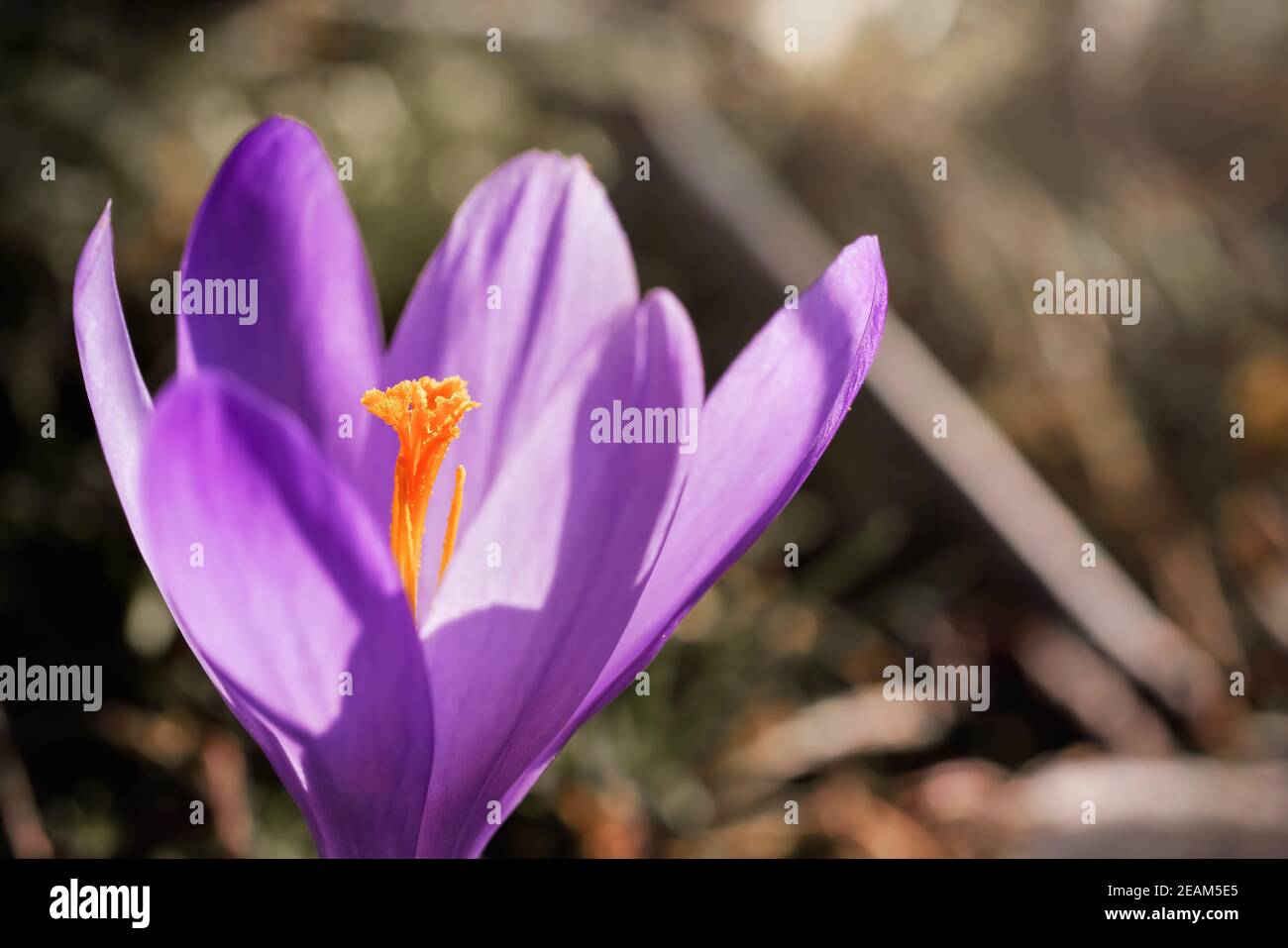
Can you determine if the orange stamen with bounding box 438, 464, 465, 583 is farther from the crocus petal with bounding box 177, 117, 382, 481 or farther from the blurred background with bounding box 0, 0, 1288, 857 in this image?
the blurred background with bounding box 0, 0, 1288, 857

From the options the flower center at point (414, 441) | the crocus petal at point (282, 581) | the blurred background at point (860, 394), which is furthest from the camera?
the blurred background at point (860, 394)

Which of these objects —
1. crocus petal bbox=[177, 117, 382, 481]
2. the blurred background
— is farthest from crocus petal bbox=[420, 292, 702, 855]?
the blurred background

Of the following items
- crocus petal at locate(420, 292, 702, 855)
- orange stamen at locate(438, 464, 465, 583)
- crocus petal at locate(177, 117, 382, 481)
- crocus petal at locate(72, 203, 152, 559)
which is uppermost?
A: crocus petal at locate(177, 117, 382, 481)

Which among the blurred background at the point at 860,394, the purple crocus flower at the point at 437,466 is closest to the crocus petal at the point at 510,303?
the purple crocus flower at the point at 437,466

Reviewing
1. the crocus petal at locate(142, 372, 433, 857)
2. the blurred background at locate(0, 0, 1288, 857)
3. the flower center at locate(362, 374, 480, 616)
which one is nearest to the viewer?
the crocus petal at locate(142, 372, 433, 857)

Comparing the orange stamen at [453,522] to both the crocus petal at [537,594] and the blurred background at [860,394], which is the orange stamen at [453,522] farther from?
the blurred background at [860,394]

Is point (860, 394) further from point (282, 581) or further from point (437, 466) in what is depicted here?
point (282, 581)

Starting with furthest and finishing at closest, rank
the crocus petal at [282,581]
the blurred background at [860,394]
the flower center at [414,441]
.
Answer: the blurred background at [860,394] < the flower center at [414,441] < the crocus petal at [282,581]

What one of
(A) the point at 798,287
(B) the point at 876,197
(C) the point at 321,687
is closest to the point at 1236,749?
(A) the point at 798,287
